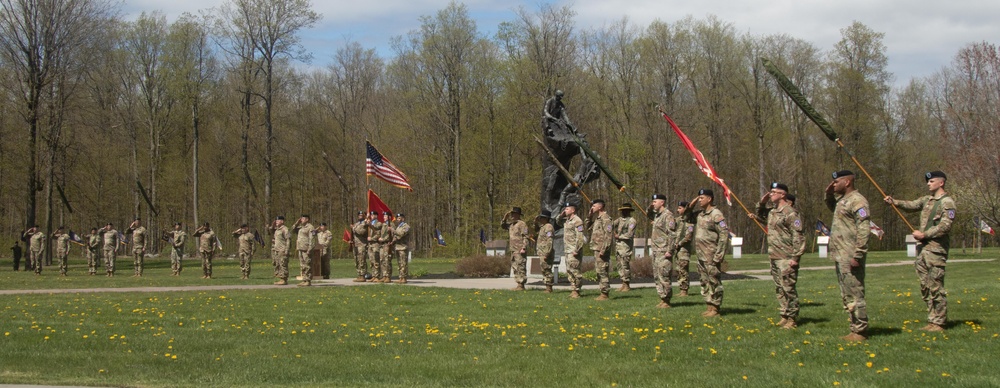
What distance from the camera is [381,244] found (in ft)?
75.9

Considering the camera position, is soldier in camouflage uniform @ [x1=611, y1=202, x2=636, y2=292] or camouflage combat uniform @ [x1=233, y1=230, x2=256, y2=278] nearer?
soldier in camouflage uniform @ [x1=611, y1=202, x2=636, y2=292]

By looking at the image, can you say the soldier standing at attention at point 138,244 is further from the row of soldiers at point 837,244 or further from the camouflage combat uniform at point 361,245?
the row of soldiers at point 837,244

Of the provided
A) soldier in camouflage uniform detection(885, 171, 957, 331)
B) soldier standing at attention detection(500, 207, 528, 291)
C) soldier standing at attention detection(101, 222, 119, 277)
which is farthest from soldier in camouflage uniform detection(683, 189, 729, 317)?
soldier standing at attention detection(101, 222, 119, 277)

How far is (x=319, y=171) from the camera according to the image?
62.9 meters

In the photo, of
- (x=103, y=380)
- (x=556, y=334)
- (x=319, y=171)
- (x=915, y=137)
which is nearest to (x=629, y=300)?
(x=556, y=334)

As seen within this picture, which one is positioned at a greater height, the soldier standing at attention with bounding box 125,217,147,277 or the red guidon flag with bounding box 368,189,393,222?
the red guidon flag with bounding box 368,189,393,222

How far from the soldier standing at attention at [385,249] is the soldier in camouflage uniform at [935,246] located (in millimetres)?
14674

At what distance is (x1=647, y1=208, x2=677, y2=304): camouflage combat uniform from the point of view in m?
13.4

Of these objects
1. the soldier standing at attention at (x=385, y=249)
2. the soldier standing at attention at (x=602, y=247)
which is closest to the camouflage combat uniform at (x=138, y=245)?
the soldier standing at attention at (x=385, y=249)

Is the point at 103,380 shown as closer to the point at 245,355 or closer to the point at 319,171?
the point at 245,355

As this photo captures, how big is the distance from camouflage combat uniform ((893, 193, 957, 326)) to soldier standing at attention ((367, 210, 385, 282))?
49.2 ft

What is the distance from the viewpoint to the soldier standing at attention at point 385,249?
74.6 ft

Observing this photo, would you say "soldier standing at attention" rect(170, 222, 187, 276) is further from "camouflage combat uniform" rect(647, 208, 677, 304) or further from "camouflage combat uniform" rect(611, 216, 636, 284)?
"camouflage combat uniform" rect(647, 208, 677, 304)

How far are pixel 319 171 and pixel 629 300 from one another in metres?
50.4
